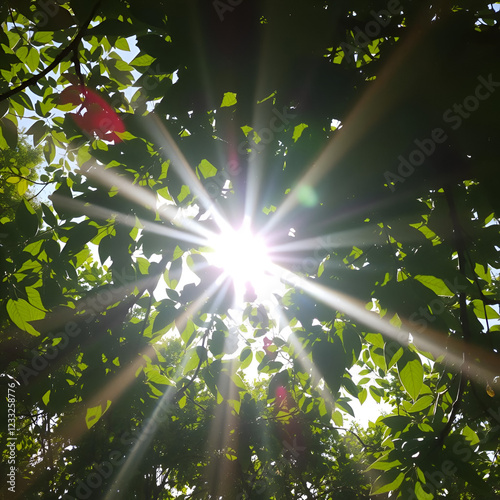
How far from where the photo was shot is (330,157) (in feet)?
4.25

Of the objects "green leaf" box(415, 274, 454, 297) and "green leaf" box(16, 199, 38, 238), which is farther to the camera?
"green leaf" box(16, 199, 38, 238)

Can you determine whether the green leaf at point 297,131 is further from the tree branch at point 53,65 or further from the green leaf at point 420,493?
the green leaf at point 420,493

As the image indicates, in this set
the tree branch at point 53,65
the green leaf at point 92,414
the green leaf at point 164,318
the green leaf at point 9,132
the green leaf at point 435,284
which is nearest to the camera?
the tree branch at point 53,65

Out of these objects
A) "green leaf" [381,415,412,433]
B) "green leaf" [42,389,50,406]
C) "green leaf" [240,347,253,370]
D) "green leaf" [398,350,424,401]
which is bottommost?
"green leaf" [381,415,412,433]

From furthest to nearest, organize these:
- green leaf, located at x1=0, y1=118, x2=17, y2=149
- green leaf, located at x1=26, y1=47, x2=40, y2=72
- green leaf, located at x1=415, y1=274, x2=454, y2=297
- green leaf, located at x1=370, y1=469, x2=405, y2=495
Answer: green leaf, located at x1=26, y1=47, x2=40, y2=72
green leaf, located at x1=0, y1=118, x2=17, y2=149
green leaf, located at x1=370, y1=469, x2=405, y2=495
green leaf, located at x1=415, y1=274, x2=454, y2=297

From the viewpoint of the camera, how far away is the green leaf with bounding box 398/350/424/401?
1395mm

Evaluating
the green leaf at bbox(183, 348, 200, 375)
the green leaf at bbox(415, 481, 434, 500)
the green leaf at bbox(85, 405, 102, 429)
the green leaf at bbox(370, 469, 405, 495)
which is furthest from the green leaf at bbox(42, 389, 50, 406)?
the green leaf at bbox(415, 481, 434, 500)

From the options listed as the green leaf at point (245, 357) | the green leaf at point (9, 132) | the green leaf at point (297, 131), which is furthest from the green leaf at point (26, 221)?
the green leaf at point (245, 357)

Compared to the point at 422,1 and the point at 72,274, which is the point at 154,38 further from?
the point at 72,274

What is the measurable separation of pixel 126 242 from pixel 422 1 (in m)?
1.52

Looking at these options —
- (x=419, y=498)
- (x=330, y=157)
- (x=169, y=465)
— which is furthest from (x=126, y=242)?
(x=169, y=465)

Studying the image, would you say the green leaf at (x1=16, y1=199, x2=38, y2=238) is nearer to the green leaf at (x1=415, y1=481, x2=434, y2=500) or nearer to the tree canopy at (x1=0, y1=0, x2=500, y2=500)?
the tree canopy at (x1=0, y1=0, x2=500, y2=500)

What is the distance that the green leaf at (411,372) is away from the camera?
1395mm

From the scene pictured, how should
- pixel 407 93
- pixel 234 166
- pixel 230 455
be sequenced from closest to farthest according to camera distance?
pixel 407 93 < pixel 234 166 < pixel 230 455
